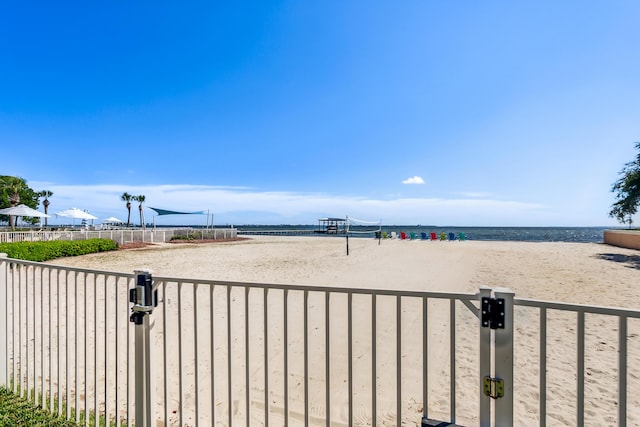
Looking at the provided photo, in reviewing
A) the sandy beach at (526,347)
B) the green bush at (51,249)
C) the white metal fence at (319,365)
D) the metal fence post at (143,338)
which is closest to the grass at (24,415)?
the white metal fence at (319,365)

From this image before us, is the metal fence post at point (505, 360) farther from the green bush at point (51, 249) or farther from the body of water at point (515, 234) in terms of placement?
the body of water at point (515, 234)

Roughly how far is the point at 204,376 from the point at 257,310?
2.36m

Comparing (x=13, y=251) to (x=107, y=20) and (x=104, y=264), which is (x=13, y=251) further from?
(x=107, y=20)

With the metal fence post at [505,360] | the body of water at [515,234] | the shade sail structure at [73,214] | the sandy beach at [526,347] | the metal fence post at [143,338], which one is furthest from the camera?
the body of water at [515,234]

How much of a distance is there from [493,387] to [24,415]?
3444 mm

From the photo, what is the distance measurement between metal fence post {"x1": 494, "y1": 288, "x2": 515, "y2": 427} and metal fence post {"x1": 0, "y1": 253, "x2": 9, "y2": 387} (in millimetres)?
3959

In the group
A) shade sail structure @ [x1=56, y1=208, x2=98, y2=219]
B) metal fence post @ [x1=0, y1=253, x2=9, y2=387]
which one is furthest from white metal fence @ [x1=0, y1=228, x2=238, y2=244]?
metal fence post @ [x1=0, y1=253, x2=9, y2=387]

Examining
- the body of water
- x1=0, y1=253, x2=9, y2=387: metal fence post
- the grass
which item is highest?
x1=0, y1=253, x2=9, y2=387: metal fence post

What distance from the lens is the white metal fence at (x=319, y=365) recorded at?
1401 millimetres

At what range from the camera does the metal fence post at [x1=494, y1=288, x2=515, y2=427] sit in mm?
1335

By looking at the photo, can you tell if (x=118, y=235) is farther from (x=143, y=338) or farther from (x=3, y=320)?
(x=143, y=338)

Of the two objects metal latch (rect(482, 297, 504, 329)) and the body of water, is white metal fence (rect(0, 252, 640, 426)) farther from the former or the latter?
the body of water

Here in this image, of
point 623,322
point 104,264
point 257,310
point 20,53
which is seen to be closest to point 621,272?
point 257,310

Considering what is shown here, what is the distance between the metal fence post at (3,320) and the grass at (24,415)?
268mm
